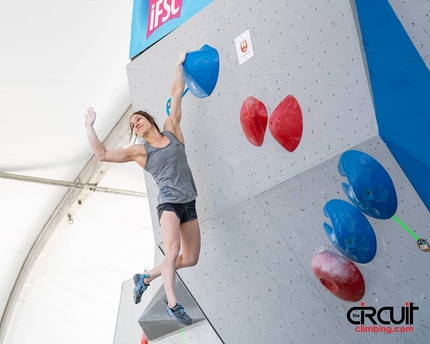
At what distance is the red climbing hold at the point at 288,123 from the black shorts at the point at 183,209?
2.35 feet

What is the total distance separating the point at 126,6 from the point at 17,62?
1.03 m

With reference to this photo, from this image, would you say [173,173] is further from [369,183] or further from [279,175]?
[369,183]

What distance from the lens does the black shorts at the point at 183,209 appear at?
3.52 metres

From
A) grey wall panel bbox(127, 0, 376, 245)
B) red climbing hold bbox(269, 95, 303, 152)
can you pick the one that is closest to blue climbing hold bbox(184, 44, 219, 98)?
grey wall panel bbox(127, 0, 376, 245)

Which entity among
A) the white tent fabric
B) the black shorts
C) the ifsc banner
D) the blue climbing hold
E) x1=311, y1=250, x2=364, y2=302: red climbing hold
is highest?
the white tent fabric

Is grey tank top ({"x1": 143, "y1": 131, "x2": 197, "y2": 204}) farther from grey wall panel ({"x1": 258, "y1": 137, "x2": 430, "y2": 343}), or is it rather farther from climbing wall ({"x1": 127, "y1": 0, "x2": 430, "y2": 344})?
grey wall panel ({"x1": 258, "y1": 137, "x2": 430, "y2": 343})

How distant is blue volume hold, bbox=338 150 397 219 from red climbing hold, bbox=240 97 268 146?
0.53 meters

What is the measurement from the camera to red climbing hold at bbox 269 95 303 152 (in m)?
2.95

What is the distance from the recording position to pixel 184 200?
3516 millimetres

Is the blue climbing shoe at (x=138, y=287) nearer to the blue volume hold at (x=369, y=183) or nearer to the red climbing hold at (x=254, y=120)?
the red climbing hold at (x=254, y=120)

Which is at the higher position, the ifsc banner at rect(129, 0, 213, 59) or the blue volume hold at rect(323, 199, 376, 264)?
the ifsc banner at rect(129, 0, 213, 59)

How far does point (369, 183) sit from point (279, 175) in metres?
0.50

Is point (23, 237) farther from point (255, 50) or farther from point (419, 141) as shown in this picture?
point (419, 141)

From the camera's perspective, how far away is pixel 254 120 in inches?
126
